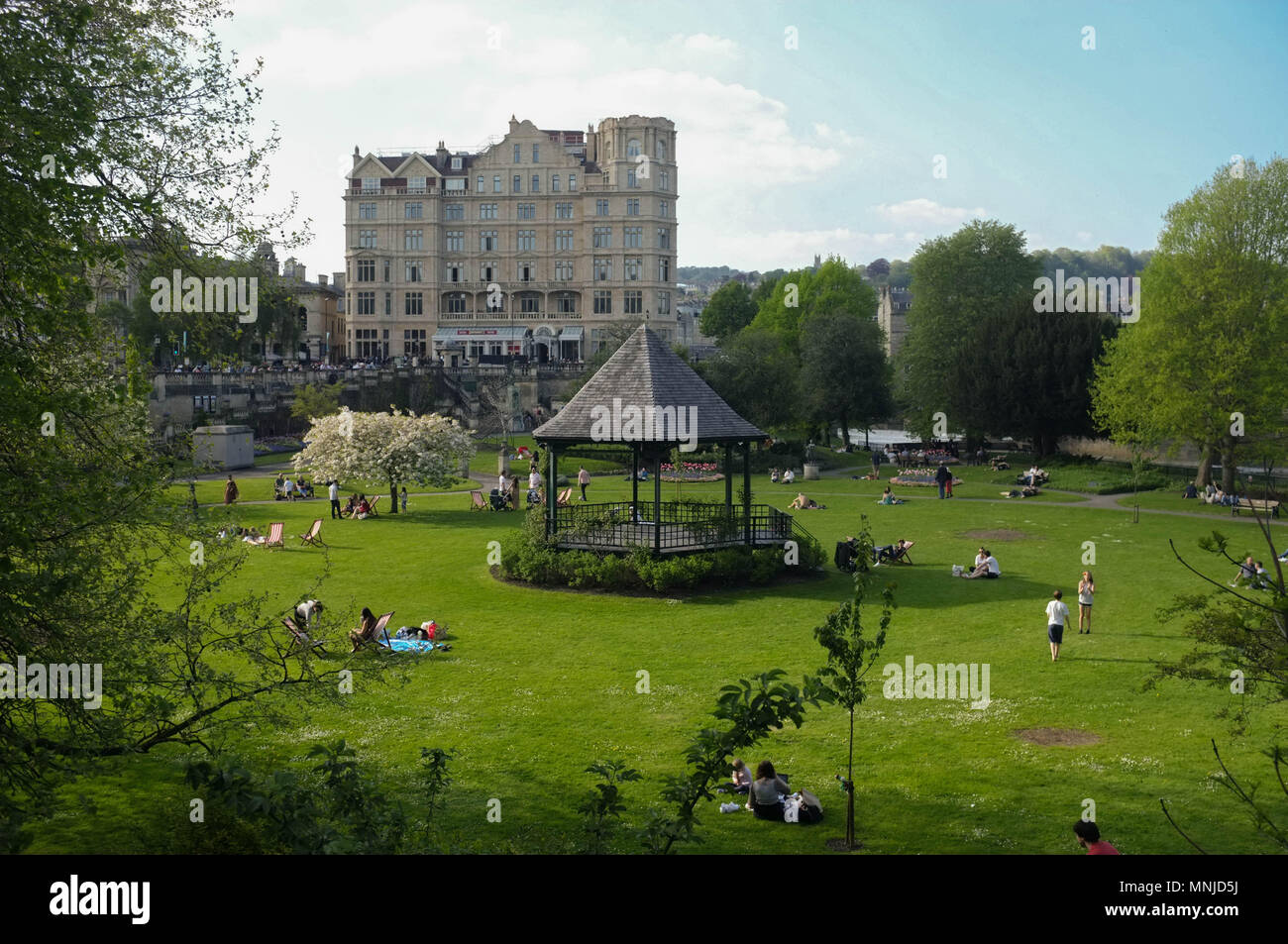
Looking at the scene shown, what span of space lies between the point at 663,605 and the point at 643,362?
7.59 meters

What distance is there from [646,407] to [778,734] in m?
13.7

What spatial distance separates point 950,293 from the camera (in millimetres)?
81812

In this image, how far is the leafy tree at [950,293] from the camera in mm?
Result: 78438

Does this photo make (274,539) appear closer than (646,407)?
No

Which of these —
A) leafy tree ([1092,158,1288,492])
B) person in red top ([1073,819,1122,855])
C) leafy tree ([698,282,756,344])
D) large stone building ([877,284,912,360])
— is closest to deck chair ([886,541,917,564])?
person in red top ([1073,819,1122,855])

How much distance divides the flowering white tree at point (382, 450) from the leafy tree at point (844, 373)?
35336 millimetres

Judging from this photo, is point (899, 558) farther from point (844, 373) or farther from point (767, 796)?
point (844, 373)

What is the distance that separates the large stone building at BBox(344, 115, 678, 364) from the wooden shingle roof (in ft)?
253

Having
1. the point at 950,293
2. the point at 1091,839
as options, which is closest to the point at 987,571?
the point at 1091,839

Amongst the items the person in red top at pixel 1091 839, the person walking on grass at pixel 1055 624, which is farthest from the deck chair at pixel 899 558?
the person in red top at pixel 1091 839

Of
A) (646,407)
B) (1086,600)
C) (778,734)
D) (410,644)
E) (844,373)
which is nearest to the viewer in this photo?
(778,734)

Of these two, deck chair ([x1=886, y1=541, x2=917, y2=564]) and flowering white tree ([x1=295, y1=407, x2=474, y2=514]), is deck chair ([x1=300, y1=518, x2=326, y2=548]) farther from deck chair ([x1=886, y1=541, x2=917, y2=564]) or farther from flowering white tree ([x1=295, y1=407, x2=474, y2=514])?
deck chair ([x1=886, y1=541, x2=917, y2=564])

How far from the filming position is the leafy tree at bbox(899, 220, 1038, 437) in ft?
257
